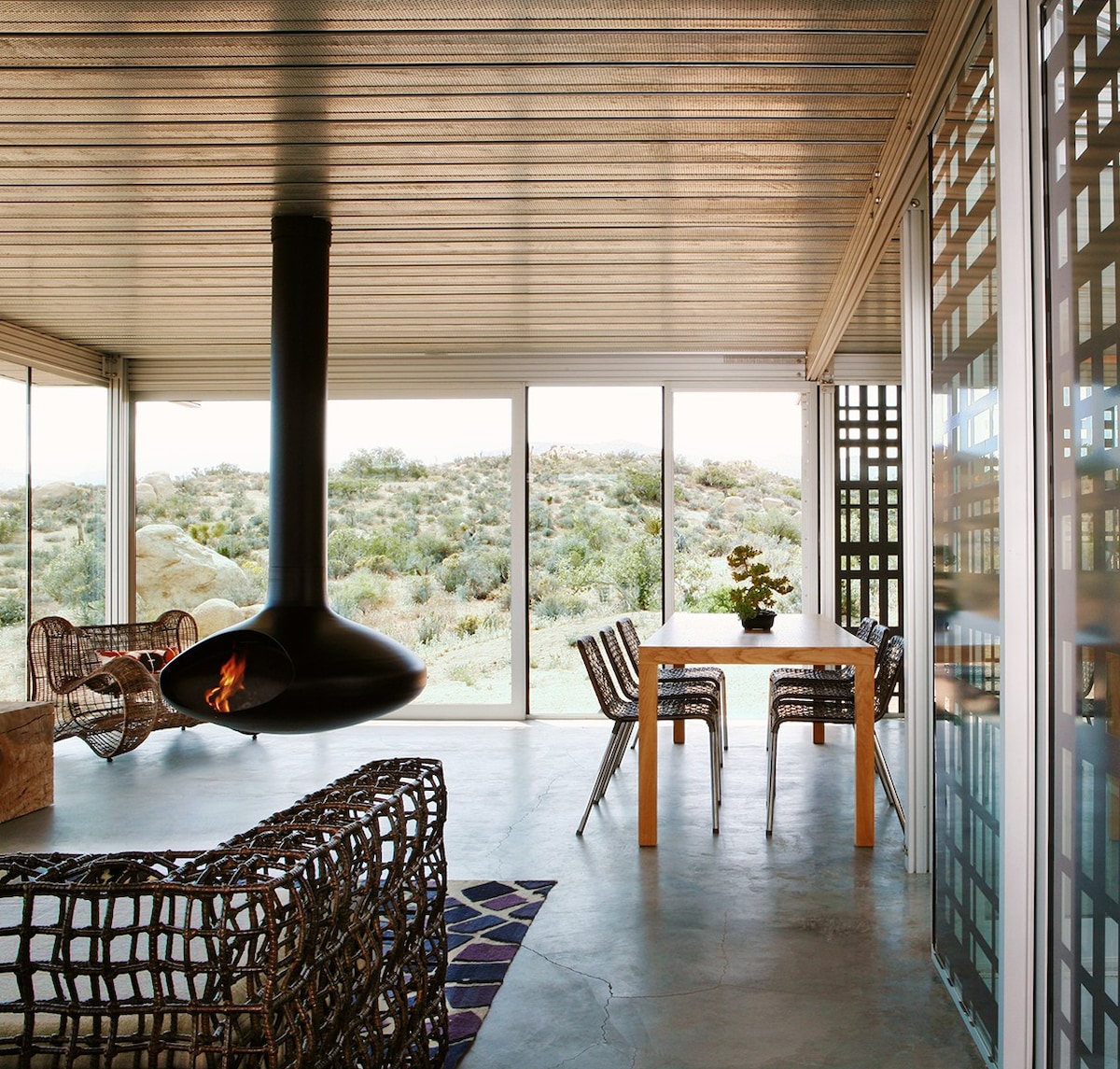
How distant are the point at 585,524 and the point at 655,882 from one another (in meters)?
4.46

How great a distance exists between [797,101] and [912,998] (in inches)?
110

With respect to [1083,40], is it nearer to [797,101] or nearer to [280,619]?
[797,101]

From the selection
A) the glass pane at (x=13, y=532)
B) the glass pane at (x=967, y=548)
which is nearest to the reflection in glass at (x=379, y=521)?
the glass pane at (x=13, y=532)

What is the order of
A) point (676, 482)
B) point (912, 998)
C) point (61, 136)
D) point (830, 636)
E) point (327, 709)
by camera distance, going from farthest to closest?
point (676, 482) < point (830, 636) < point (327, 709) < point (61, 136) < point (912, 998)

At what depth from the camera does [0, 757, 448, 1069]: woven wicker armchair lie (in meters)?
1.66

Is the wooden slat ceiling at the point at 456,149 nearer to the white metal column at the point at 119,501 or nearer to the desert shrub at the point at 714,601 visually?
the white metal column at the point at 119,501

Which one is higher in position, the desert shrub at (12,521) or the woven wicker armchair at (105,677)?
the desert shrub at (12,521)

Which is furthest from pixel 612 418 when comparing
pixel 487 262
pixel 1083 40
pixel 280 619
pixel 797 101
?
pixel 1083 40

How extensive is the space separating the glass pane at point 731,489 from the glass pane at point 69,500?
4388mm

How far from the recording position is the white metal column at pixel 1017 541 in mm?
2064

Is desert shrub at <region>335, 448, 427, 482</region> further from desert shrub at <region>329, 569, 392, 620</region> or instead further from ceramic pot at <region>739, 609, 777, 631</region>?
ceramic pot at <region>739, 609, 777, 631</region>

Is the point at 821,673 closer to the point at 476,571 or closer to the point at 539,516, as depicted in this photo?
the point at 539,516

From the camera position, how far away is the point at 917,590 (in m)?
3.93

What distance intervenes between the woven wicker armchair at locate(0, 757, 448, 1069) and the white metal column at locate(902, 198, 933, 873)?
2342 millimetres
